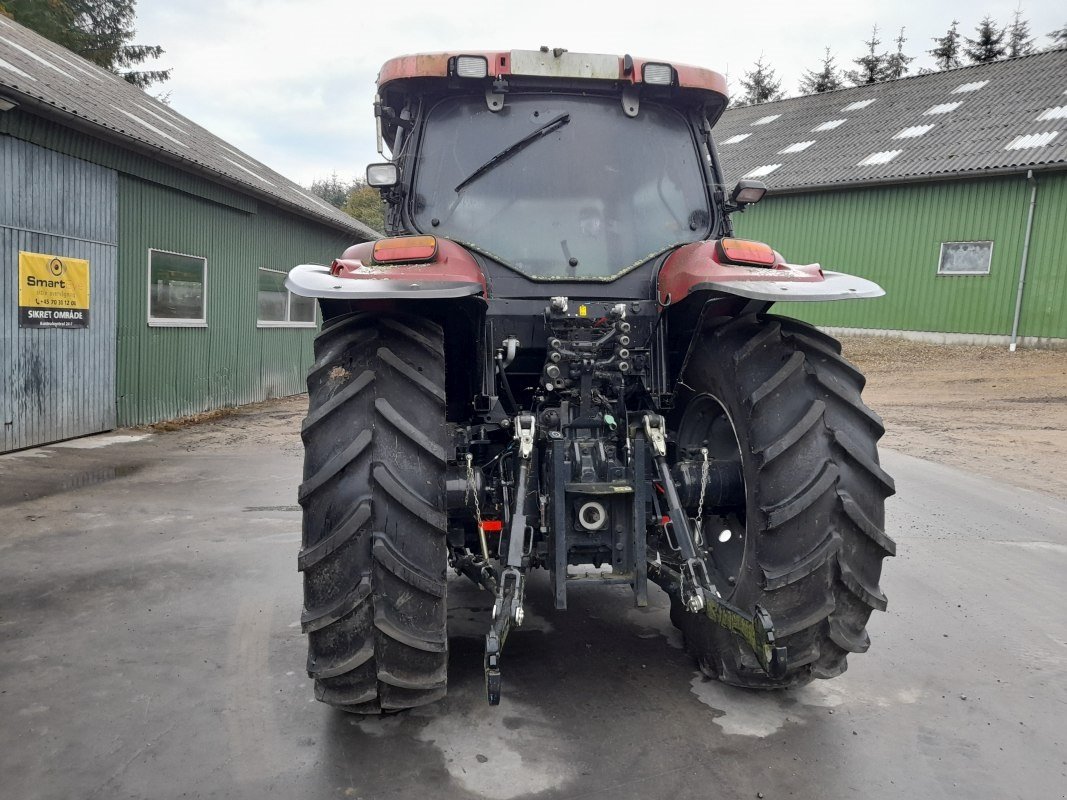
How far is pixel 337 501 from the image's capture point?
2.75m

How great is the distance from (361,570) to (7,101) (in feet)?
25.5

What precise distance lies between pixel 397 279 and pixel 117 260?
28.4 ft

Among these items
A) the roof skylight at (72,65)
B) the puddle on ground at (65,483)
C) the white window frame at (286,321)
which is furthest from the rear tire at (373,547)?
the roof skylight at (72,65)

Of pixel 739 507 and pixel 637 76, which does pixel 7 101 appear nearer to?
pixel 637 76

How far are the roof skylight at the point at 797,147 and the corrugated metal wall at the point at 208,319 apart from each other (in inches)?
542

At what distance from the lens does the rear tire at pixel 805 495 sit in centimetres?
288

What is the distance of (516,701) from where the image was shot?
10.7ft

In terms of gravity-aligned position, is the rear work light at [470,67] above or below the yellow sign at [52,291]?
above

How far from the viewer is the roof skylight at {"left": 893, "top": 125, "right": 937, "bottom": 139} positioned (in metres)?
20.3

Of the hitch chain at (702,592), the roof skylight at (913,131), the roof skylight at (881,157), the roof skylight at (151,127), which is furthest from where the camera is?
the roof skylight at (913,131)

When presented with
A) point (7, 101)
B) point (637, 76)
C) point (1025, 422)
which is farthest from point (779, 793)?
point (1025, 422)

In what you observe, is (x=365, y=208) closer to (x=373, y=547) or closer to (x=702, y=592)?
(x=373, y=547)

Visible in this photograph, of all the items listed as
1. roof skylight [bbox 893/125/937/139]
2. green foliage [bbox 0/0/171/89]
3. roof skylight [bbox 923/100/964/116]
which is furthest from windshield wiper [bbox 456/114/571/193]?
green foliage [bbox 0/0/171/89]

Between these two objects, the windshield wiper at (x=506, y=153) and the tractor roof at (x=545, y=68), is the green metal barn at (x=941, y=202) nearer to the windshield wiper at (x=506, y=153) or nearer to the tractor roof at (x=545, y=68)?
the tractor roof at (x=545, y=68)
